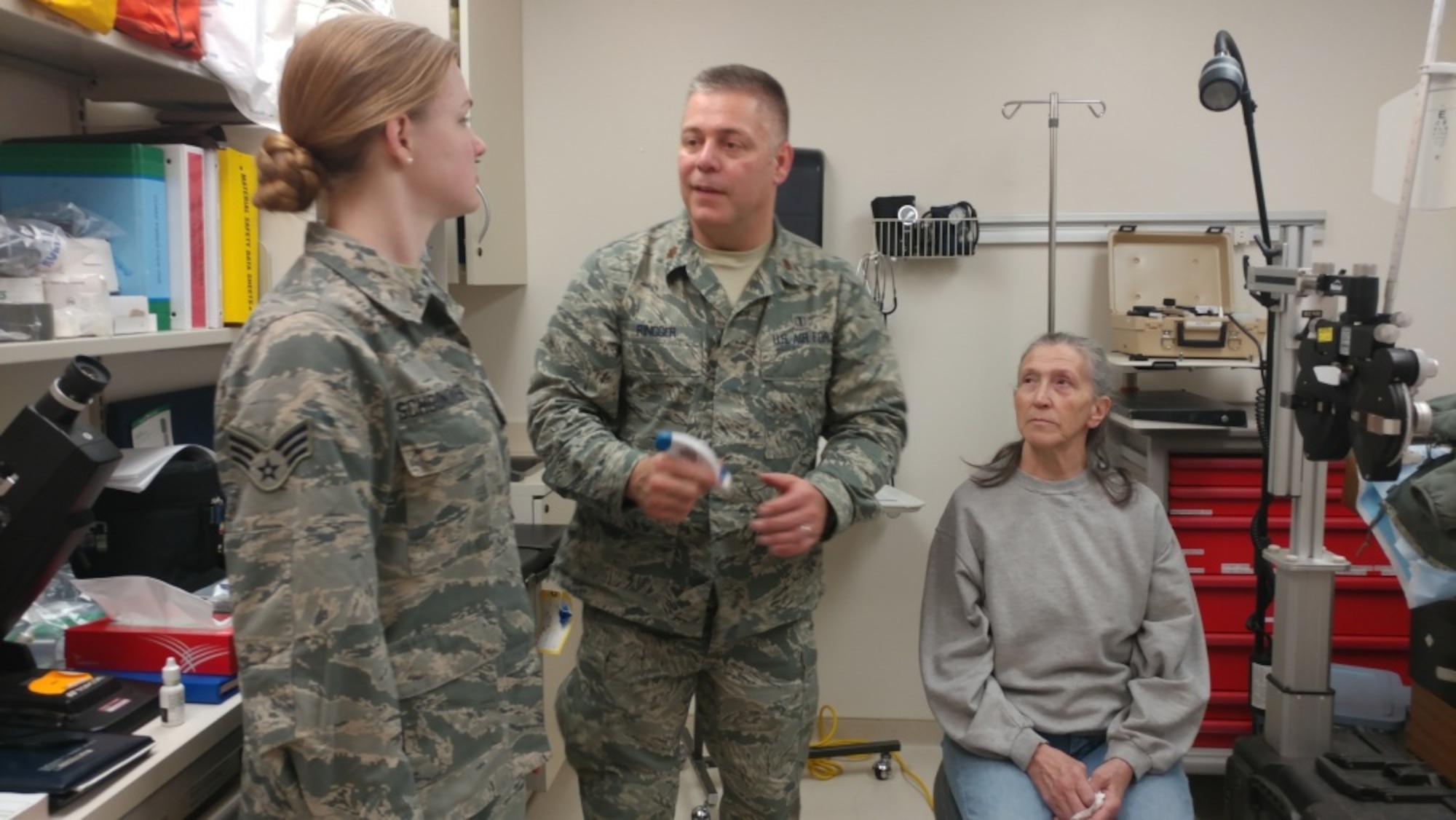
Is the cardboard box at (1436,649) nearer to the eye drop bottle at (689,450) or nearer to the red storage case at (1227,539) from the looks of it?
the red storage case at (1227,539)

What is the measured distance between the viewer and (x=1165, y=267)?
10.00 feet

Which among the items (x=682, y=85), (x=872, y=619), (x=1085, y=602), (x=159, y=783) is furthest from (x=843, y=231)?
(x=159, y=783)

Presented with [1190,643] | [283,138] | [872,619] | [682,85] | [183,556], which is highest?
[682,85]

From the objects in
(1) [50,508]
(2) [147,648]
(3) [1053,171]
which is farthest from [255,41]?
(3) [1053,171]

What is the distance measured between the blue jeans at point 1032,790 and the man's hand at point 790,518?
0.62 m

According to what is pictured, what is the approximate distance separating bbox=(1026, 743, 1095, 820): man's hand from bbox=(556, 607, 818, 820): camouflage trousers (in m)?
0.44

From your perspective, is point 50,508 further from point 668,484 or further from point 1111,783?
point 1111,783

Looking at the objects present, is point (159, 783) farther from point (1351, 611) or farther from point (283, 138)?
point (1351, 611)

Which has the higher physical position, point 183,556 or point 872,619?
point 183,556

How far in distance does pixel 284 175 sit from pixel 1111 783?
1.59 meters

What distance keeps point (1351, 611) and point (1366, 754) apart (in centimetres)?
71

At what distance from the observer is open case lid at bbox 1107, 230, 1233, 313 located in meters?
3.03

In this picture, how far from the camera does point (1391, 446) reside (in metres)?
1.80

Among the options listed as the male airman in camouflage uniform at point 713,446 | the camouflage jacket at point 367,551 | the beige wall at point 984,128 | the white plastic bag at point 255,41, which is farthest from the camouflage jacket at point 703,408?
the beige wall at point 984,128
